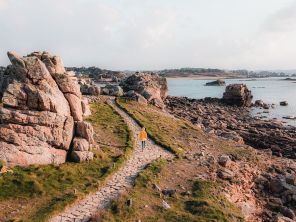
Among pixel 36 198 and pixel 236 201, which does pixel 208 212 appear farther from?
pixel 36 198

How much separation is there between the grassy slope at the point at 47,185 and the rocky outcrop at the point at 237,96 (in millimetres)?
84023

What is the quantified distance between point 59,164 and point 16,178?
4.33 metres

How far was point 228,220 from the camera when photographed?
82.8 feet

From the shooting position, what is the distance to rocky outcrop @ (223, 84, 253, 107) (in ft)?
376

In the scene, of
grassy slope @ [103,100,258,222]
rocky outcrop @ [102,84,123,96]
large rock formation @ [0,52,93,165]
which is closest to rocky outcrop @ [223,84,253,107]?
rocky outcrop @ [102,84,123,96]

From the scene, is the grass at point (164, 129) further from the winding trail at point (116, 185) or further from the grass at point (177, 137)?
the winding trail at point (116, 185)

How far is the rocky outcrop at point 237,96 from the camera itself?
115 metres

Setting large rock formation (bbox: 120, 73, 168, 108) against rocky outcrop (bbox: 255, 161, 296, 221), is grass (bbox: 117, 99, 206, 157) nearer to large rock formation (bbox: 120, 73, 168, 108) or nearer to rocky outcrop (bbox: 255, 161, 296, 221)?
rocky outcrop (bbox: 255, 161, 296, 221)

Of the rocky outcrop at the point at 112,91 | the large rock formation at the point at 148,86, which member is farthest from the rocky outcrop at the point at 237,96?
the rocky outcrop at the point at 112,91

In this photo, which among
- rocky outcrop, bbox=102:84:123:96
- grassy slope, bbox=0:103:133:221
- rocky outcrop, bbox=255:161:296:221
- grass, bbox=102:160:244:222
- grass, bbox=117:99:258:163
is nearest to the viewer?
grassy slope, bbox=0:103:133:221

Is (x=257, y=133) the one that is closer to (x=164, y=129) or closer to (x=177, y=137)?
(x=164, y=129)

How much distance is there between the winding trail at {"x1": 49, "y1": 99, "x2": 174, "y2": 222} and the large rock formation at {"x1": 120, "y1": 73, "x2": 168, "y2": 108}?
100 ft

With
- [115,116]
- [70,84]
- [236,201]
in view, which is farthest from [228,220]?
[115,116]

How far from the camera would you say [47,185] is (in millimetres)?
27656
